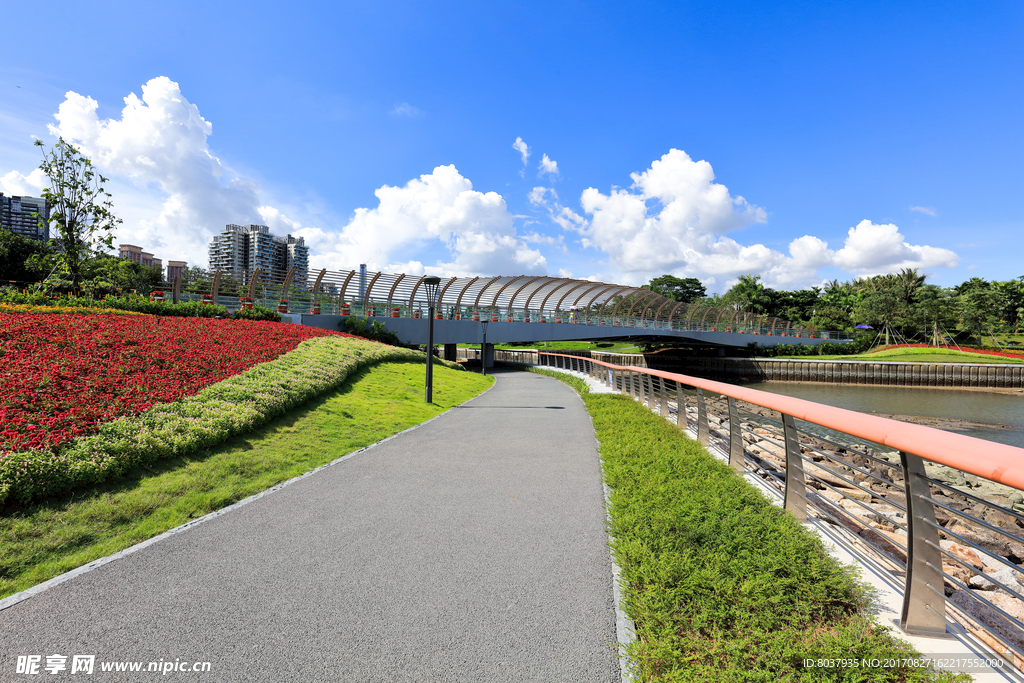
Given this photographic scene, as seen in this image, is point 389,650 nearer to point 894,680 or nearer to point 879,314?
point 894,680

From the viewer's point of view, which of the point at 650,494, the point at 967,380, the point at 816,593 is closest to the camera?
the point at 816,593

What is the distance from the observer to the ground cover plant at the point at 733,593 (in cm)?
238

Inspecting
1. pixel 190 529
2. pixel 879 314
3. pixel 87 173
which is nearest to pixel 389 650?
pixel 190 529

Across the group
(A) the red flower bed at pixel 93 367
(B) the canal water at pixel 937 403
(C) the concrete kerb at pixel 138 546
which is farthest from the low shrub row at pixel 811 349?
(C) the concrete kerb at pixel 138 546

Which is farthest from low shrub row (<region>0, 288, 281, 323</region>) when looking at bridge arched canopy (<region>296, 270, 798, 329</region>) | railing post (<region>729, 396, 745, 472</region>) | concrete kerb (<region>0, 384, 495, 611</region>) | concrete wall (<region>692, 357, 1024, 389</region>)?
concrete wall (<region>692, 357, 1024, 389</region>)

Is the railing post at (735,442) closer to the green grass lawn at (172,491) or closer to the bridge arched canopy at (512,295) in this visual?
the green grass lawn at (172,491)

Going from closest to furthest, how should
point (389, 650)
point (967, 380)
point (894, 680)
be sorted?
point (894, 680)
point (389, 650)
point (967, 380)

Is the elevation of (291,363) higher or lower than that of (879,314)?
lower

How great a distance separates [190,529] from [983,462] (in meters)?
5.85

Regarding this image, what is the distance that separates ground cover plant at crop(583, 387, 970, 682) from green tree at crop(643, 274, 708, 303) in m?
97.4

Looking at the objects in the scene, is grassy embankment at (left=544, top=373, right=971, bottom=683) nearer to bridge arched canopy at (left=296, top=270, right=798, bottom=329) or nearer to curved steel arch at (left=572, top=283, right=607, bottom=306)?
bridge arched canopy at (left=296, top=270, right=798, bottom=329)

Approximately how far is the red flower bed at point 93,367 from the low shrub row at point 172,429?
0.92 feet

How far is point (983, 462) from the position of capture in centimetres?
187

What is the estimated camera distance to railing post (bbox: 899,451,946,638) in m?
2.49
